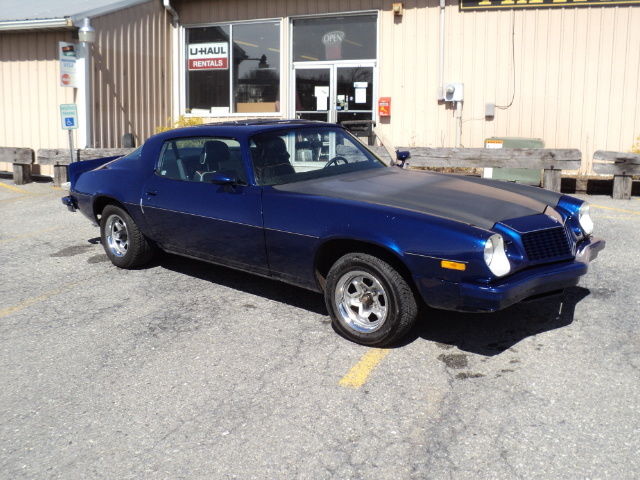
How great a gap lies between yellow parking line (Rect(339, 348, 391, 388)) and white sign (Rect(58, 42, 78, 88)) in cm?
996

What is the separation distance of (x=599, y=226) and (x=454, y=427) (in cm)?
580

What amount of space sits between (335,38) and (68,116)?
219 inches

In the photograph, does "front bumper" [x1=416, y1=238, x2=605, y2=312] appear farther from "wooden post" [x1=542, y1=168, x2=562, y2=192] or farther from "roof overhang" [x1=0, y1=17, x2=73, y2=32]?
"roof overhang" [x1=0, y1=17, x2=73, y2=32]

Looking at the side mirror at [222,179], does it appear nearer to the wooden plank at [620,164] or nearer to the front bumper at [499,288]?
the front bumper at [499,288]

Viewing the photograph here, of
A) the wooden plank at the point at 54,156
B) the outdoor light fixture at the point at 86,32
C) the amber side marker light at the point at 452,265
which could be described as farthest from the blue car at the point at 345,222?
the outdoor light fixture at the point at 86,32

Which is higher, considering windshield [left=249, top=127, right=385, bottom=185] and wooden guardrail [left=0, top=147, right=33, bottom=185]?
windshield [left=249, top=127, right=385, bottom=185]

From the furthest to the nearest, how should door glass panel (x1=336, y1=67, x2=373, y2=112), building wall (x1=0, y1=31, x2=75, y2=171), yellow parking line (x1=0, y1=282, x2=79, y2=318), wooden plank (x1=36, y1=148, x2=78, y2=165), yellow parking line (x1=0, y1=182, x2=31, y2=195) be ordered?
door glass panel (x1=336, y1=67, x2=373, y2=112) < building wall (x1=0, y1=31, x2=75, y2=171) < yellow parking line (x1=0, y1=182, x2=31, y2=195) < wooden plank (x1=36, y1=148, x2=78, y2=165) < yellow parking line (x1=0, y1=282, x2=79, y2=318)

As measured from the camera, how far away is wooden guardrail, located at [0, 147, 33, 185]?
42.6 feet

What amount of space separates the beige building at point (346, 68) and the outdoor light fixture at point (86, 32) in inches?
5.8

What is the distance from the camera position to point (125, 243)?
22.0ft

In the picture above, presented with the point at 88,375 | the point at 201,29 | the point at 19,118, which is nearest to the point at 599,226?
the point at 88,375

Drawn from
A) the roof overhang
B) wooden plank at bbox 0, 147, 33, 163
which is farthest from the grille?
wooden plank at bbox 0, 147, 33, 163

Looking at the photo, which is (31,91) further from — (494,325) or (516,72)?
(494,325)

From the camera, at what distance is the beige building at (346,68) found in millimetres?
12406
